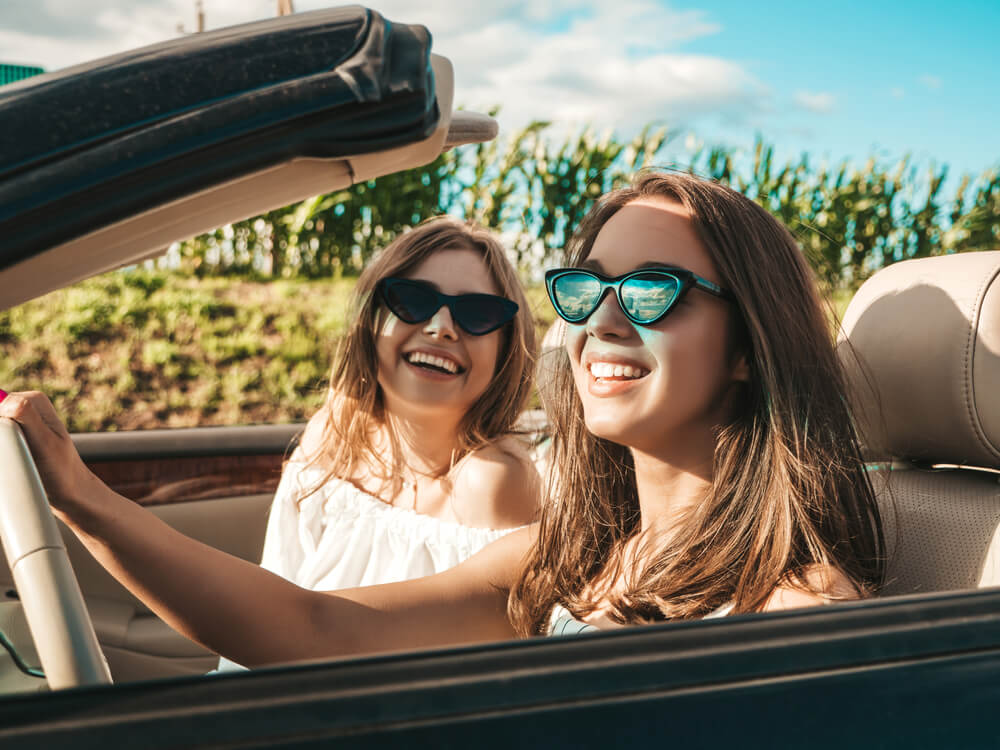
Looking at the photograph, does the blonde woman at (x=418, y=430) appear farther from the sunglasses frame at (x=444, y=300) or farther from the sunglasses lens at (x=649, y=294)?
the sunglasses lens at (x=649, y=294)

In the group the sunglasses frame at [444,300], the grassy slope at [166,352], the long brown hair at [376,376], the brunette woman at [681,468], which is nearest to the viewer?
the brunette woman at [681,468]

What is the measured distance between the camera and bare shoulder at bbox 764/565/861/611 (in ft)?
4.23

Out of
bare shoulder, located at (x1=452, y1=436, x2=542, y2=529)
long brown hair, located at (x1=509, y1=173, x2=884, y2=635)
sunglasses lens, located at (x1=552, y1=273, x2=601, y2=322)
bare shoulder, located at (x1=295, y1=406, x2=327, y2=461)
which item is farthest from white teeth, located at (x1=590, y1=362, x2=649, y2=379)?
bare shoulder, located at (x1=295, y1=406, x2=327, y2=461)

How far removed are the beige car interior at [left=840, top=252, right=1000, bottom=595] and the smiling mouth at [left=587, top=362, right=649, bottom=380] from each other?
434 millimetres

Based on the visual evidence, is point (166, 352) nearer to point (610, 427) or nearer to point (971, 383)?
point (610, 427)

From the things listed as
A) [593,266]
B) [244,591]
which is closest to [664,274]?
[593,266]

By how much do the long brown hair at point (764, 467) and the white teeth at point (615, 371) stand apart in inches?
8.2

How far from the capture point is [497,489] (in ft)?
7.41

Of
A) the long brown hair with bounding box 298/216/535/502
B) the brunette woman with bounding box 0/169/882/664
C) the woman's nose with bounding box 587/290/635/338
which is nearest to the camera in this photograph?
the brunette woman with bounding box 0/169/882/664

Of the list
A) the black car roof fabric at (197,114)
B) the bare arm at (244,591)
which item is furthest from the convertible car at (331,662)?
the bare arm at (244,591)

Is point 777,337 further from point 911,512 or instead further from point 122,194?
point 122,194

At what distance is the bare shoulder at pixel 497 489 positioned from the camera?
7.39 feet

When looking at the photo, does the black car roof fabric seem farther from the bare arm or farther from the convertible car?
the bare arm

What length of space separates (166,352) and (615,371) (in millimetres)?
7664
